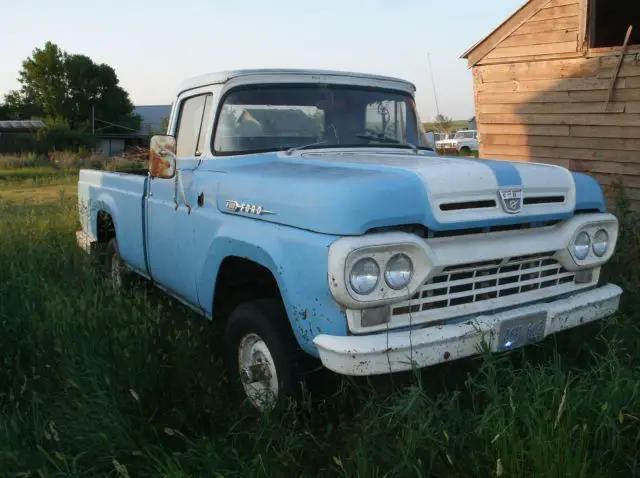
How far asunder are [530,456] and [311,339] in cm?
98

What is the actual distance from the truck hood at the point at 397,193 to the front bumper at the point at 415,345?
435 millimetres

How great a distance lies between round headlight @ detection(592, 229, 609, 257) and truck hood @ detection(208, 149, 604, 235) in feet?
0.51

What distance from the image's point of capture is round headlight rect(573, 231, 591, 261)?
321 centimetres

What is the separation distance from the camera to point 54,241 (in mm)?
7016

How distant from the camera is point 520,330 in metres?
2.84

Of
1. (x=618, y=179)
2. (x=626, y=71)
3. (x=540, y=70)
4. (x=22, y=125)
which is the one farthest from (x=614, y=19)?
(x=22, y=125)

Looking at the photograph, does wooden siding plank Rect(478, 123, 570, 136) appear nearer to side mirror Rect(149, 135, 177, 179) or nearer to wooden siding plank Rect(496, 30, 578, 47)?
wooden siding plank Rect(496, 30, 578, 47)

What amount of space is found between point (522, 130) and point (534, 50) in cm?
112

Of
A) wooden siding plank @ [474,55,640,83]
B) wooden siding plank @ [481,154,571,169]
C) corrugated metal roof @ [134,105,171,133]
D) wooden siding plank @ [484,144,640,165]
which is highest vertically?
corrugated metal roof @ [134,105,171,133]

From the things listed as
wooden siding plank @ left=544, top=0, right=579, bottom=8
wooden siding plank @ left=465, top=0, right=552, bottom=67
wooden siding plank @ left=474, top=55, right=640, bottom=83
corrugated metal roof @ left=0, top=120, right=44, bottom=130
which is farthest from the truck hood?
corrugated metal roof @ left=0, top=120, right=44, bottom=130

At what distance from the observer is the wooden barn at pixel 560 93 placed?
24.6ft

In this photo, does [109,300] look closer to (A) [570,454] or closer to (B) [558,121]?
(A) [570,454]

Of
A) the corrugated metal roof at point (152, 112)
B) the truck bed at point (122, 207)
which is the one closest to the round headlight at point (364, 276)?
the truck bed at point (122, 207)

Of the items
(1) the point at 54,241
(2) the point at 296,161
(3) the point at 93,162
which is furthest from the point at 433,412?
(3) the point at 93,162
